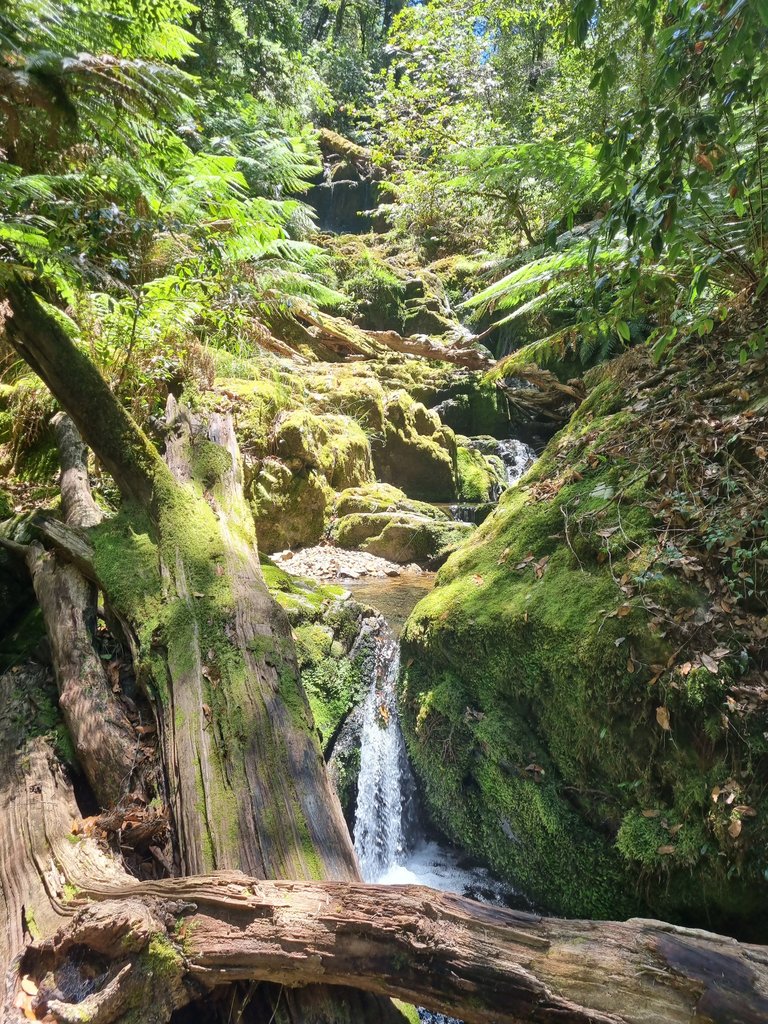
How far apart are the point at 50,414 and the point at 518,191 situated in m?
7.21

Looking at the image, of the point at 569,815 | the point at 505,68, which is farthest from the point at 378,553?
the point at 505,68

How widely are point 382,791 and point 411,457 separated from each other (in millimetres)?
7005

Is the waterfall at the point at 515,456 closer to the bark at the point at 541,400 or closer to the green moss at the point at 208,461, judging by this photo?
the bark at the point at 541,400

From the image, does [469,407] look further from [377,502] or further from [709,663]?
[709,663]

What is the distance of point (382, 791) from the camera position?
12.6 feet

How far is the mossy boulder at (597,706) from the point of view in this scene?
228cm

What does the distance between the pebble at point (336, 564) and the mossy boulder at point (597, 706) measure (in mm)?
3052

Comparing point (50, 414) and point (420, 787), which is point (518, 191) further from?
point (420, 787)

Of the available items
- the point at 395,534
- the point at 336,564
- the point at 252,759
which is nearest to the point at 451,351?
the point at 395,534

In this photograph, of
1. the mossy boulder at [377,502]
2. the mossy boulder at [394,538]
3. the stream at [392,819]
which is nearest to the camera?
the stream at [392,819]

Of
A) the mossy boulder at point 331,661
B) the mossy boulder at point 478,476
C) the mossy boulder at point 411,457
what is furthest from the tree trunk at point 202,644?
the mossy boulder at point 478,476

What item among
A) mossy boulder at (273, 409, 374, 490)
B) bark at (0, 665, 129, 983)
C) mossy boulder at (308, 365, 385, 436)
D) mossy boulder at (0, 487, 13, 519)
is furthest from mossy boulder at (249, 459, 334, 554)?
bark at (0, 665, 129, 983)

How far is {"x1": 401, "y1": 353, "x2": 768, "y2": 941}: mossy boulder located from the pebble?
305 cm

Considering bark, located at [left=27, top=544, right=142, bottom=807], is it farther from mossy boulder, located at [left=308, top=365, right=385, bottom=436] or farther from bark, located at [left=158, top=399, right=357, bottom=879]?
mossy boulder, located at [left=308, top=365, right=385, bottom=436]
